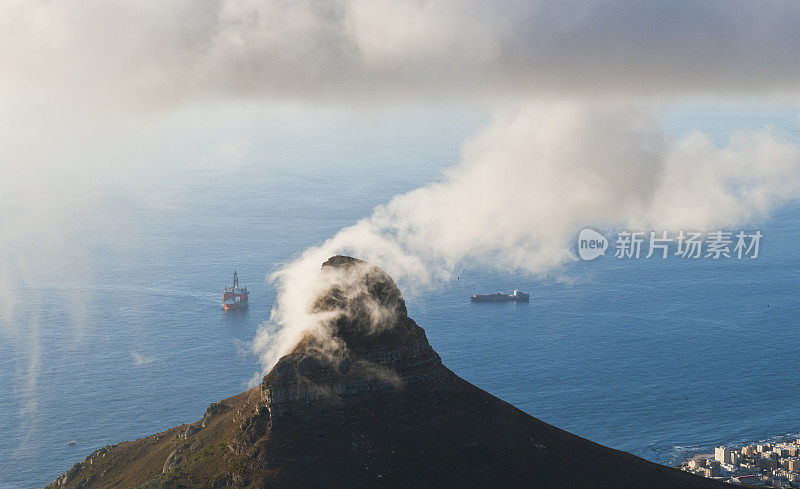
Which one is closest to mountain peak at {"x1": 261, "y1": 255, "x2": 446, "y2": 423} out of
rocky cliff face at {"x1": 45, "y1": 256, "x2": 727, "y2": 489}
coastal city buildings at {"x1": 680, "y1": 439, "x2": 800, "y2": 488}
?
rocky cliff face at {"x1": 45, "y1": 256, "x2": 727, "y2": 489}

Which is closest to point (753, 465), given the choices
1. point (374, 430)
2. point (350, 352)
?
point (374, 430)

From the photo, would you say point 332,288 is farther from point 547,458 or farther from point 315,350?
point 547,458

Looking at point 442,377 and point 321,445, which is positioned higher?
point 442,377

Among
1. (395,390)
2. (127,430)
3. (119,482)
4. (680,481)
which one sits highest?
(395,390)

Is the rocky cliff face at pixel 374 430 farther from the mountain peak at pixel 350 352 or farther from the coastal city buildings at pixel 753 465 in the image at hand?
the coastal city buildings at pixel 753 465

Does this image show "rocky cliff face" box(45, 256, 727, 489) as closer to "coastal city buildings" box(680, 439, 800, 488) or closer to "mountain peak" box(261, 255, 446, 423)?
"mountain peak" box(261, 255, 446, 423)

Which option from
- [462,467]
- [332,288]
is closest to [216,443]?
[332,288]
